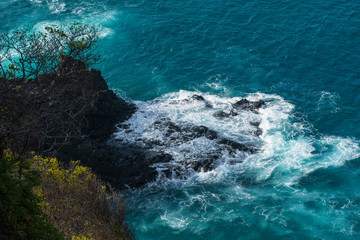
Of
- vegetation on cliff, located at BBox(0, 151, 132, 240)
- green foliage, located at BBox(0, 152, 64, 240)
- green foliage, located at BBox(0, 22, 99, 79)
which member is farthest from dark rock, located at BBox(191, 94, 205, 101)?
green foliage, located at BBox(0, 152, 64, 240)

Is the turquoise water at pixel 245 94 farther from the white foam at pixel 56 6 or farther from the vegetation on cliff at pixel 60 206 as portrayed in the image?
the vegetation on cliff at pixel 60 206

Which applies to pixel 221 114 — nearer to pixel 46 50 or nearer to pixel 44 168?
pixel 46 50

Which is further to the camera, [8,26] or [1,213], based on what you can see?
[8,26]

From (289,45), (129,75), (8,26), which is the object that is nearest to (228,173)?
(129,75)

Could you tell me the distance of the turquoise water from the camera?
3403cm

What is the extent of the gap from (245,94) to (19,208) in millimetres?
33074

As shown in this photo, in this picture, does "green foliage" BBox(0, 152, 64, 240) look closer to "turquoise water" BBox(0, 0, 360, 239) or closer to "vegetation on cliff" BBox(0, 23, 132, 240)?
"vegetation on cliff" BBox(0, 23, 132, 240)

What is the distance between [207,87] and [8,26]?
3560cm

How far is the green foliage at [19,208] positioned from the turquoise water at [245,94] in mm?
12464

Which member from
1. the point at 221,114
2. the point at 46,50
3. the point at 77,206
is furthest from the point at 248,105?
the point at 46,50

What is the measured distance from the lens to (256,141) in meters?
41.9

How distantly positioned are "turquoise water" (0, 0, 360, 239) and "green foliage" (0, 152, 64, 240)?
12464mm

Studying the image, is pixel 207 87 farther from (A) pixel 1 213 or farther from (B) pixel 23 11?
(B) pixel 23 11

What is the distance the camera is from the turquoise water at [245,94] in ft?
112
